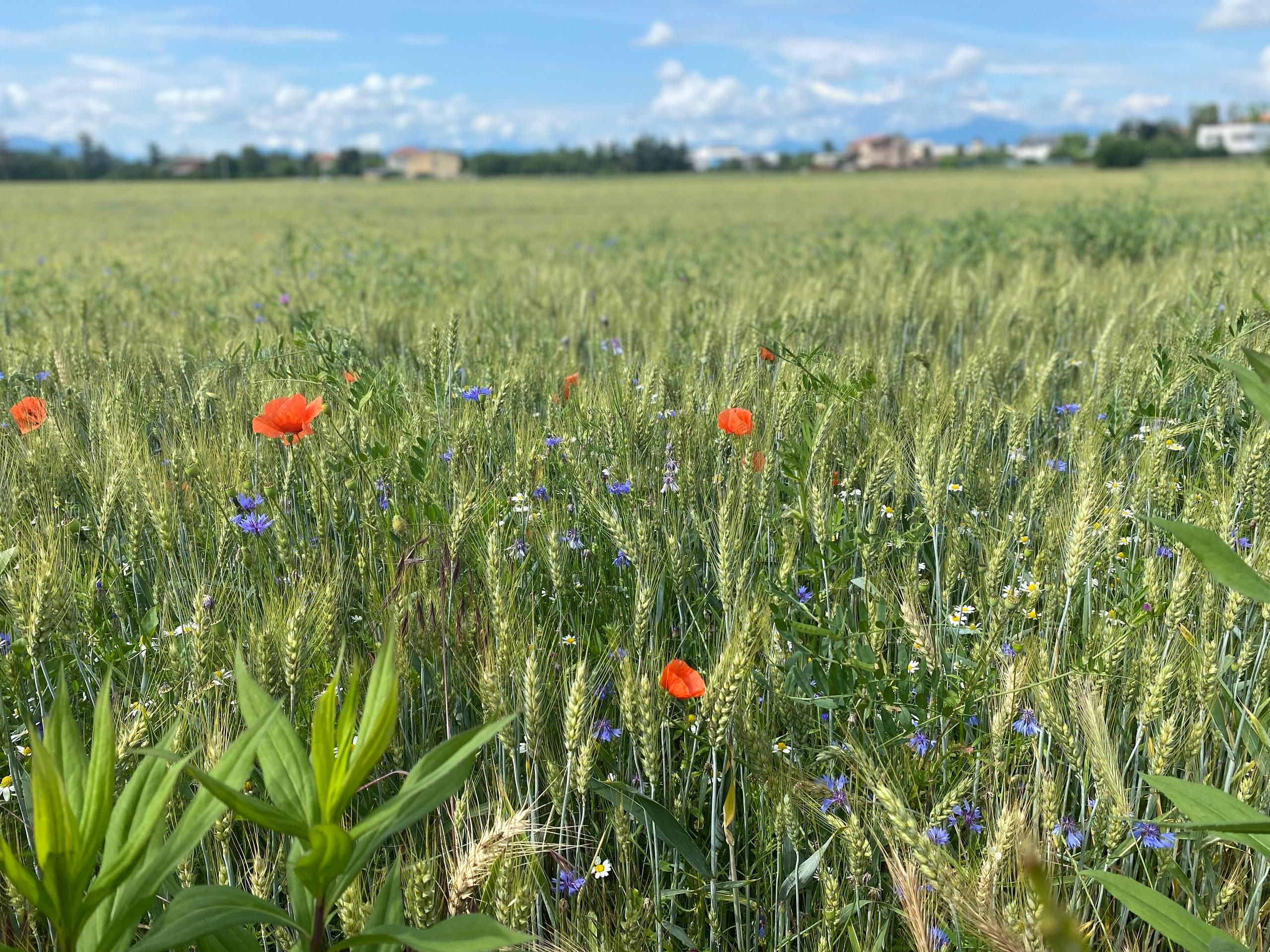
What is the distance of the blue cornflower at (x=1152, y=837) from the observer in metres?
1.11

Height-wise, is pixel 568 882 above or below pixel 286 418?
below

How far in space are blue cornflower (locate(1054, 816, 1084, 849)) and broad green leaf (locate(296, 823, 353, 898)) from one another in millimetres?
851

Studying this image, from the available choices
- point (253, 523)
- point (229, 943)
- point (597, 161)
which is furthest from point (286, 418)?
point (597, 161)

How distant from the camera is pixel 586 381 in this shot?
254cm

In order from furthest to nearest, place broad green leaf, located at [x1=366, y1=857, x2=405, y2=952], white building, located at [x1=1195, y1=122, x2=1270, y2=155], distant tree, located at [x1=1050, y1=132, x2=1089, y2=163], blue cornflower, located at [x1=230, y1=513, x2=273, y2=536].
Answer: white building, located at [x1=1195, y1=122, x2=1270, y2=155] < distant tree, located at [x1=1050, y1=132, x2=1089, y2=163] < blue cornflower, located at [x1=230, y1=513, x2=273, y2=536] < broad green leaf, located at [x1=366, y1=857, x2=405, y2=952]

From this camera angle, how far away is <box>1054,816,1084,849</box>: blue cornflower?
1.14m

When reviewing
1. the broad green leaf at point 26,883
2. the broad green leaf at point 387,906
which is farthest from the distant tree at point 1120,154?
the broad green leaf at point 26,883

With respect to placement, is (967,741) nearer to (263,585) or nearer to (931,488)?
(931,488)

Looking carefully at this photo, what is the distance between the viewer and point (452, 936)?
73cm

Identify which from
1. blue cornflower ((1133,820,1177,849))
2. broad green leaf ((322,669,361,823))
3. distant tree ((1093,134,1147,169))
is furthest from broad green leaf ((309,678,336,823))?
distant tree ((1093,134,1147,169))

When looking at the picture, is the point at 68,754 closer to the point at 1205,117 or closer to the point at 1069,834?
the point at 1069,834

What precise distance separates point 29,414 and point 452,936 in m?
1.84

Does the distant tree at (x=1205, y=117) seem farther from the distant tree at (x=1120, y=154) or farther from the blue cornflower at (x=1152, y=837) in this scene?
the blue cornflower at (x=1152, y=837)

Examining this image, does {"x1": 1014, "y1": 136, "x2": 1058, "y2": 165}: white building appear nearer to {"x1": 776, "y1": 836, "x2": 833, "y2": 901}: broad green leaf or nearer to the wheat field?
the wheat field
